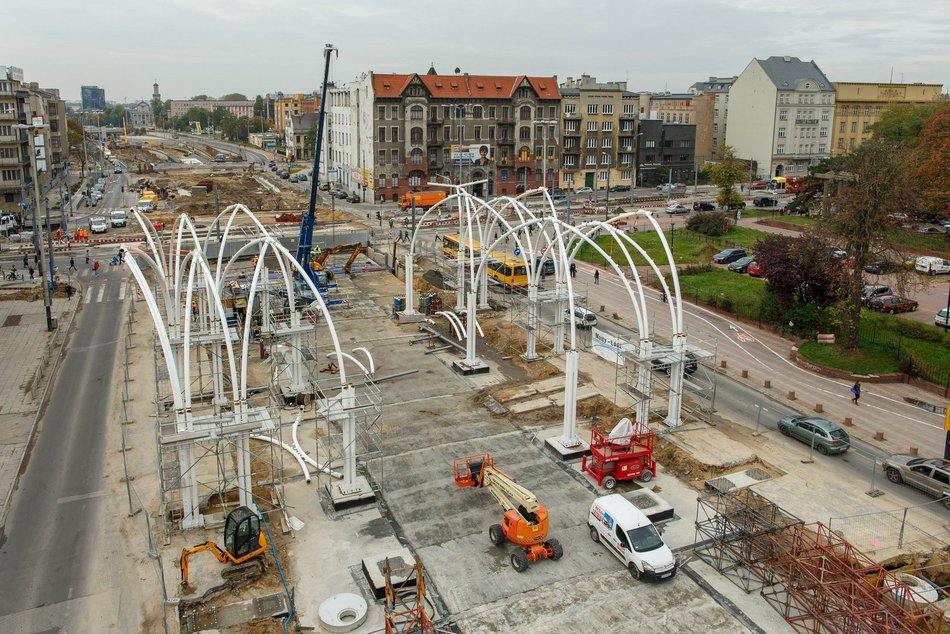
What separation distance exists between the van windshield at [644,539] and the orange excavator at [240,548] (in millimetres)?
10533

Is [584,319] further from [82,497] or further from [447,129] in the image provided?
[447,129]

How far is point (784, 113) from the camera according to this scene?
111 metres

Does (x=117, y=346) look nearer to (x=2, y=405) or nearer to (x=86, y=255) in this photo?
(x=2, y=405)

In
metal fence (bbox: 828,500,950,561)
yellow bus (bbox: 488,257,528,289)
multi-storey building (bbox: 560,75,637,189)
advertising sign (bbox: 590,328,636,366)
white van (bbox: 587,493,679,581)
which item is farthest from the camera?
multi-storey building (bbox: 560,75,637,189)

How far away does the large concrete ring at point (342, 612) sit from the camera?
18719mm

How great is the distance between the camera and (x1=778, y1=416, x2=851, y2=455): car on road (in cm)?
2847

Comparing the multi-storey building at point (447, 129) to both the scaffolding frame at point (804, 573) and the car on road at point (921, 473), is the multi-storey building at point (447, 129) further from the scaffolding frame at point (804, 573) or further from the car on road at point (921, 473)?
the scaffolding frame at point (804, 573)

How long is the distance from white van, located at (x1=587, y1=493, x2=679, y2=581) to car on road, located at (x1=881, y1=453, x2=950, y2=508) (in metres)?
10.5

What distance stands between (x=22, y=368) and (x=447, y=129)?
221ft

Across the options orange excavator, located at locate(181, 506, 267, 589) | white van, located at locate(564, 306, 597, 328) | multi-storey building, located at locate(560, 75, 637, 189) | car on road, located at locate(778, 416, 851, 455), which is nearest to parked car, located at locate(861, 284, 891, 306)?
white van, located at locate(564, 306, 597, 328)

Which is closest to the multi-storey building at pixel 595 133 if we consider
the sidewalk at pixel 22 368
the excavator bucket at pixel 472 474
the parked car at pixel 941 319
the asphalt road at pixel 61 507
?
the parked car at pixel 941 319

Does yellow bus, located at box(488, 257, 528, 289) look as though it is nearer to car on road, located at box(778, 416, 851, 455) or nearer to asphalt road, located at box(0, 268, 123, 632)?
car on road, located at box(778, 416, 851, 455)

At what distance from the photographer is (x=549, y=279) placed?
58.8 meters

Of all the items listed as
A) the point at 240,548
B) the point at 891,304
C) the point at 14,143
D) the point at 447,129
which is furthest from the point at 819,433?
the point at 14,143
